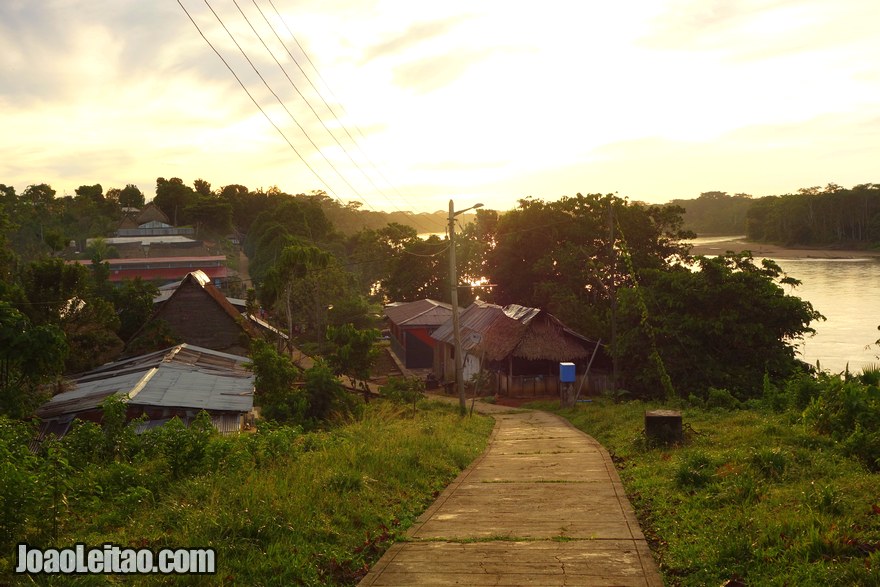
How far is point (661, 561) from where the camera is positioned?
7258 millimetres

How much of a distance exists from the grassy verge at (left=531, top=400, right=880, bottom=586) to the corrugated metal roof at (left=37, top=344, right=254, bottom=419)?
12239mm

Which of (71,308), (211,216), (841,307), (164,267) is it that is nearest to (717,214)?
(841,307)

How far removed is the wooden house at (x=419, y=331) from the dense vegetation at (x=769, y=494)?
29384mm

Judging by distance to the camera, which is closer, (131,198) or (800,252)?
(800,252)

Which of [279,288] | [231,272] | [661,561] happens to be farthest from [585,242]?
[231,272]

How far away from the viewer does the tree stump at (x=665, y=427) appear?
13828 mm

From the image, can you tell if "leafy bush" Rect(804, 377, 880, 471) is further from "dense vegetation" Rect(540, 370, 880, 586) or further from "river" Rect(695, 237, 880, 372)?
"river" Rect(695, 237, 880, 372)

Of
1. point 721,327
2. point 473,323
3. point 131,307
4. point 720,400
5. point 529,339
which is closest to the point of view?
point 720,400

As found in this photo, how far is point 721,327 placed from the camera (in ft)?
89.6

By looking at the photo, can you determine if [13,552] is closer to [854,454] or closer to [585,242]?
Answer: [854,454]

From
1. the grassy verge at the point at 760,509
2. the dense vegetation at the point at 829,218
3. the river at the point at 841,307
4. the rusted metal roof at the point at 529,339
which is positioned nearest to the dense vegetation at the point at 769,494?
the grassy verge at the point at 760,509

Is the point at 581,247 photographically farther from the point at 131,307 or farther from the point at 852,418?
the point at 852,418

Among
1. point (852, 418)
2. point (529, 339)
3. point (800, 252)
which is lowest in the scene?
point (529, 339)

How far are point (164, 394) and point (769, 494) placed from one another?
16485 mm
